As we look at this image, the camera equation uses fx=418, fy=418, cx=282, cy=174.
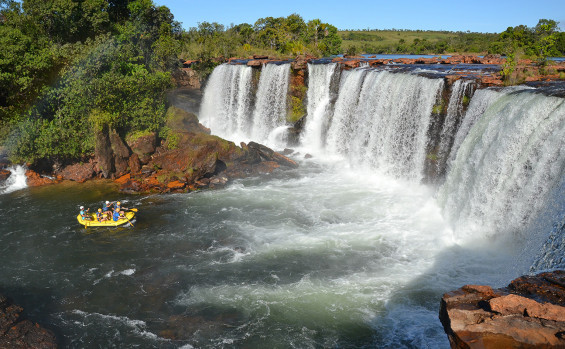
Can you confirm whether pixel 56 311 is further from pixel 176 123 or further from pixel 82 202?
pixel 176 123

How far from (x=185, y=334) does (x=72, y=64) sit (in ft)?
70.3

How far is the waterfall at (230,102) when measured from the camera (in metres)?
34.8

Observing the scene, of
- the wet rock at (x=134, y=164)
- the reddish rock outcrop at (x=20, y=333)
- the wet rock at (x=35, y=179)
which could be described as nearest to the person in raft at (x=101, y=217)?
the wet rock at (x=134, y=164)

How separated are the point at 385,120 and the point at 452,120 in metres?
4.74

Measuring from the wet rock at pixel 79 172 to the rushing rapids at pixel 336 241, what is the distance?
147cm

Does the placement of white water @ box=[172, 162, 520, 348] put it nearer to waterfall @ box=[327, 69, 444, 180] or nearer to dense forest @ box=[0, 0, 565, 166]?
waterfall @ box=[327, 69, 444, 180]

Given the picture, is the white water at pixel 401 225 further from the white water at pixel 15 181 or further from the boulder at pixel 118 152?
the white water at pixel 15 181

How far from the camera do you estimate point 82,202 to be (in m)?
22.2

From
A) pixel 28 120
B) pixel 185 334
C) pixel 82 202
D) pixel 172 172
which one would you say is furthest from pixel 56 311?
pixel 28 120

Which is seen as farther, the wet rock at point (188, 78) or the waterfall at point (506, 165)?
the wet rock at point (188, 78)

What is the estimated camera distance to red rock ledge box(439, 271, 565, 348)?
18.2ft

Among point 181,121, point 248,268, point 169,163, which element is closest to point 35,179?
point 169,163

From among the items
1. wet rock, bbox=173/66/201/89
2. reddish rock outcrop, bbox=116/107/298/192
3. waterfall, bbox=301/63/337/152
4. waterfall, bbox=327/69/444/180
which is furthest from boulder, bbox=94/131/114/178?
wet rock, bbox=173/66/201/89

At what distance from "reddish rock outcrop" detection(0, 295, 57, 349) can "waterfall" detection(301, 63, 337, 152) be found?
22511 mm
